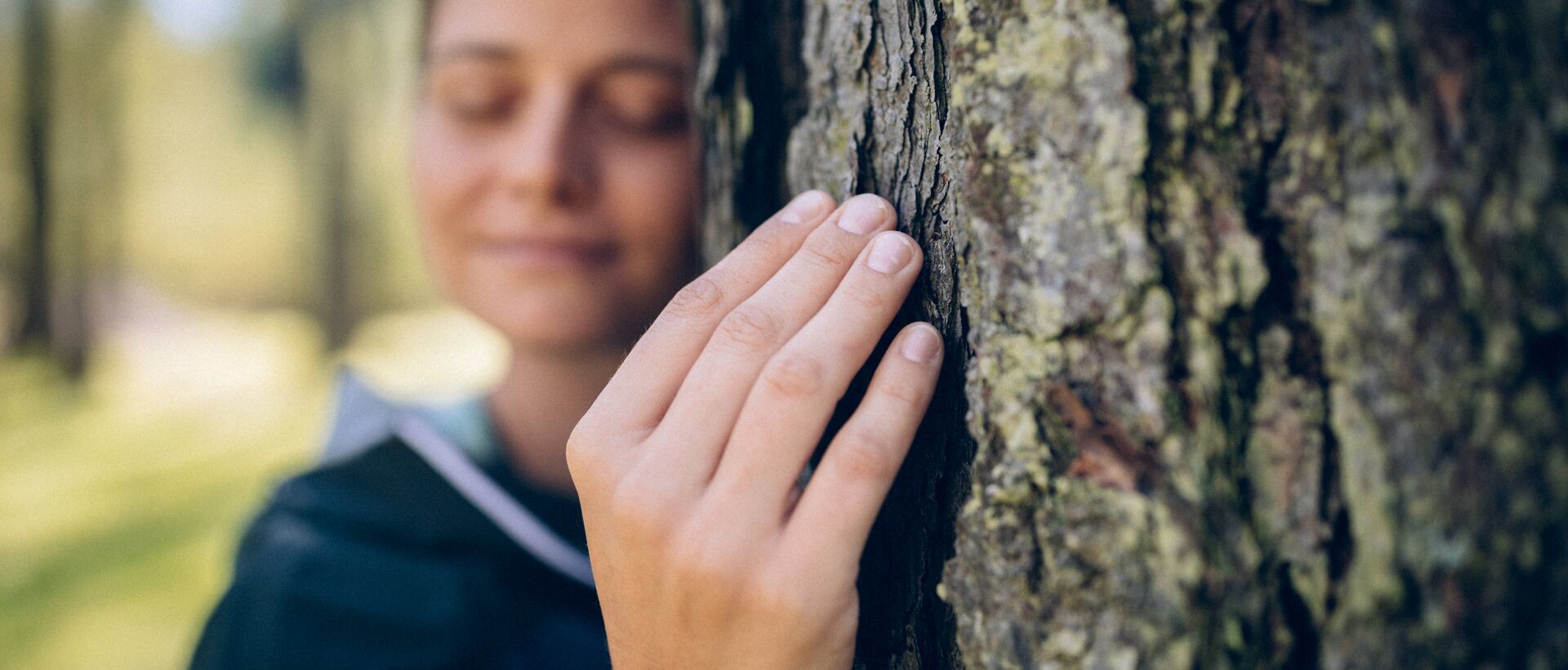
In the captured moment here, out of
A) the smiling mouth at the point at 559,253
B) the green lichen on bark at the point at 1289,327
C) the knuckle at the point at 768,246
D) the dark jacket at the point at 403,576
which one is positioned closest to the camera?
the green lichen on bark at the point at 1289,327

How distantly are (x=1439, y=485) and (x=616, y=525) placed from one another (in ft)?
2.85

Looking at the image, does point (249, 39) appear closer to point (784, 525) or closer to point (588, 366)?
point (588, 366)

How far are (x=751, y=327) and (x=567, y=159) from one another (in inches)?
39.5

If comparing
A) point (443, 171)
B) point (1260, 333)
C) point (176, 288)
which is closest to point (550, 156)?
point (443, 171)

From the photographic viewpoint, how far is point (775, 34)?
4.68 ft

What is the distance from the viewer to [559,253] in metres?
2.03

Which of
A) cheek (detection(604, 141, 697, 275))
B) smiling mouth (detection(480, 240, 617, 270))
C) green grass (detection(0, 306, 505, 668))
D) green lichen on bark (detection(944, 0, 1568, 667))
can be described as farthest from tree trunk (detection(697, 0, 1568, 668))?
green grass (detection(0, 306, 505, 668))

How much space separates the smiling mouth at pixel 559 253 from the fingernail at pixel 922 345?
44.0 inches

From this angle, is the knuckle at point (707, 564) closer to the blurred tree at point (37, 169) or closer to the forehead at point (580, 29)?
the forehead at point (580, 29)

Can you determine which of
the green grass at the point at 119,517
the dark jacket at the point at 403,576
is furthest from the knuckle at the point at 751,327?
the green grass at the point at 119,517

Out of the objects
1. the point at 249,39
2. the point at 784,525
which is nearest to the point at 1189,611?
the point at 784,525

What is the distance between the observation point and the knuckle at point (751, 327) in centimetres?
109

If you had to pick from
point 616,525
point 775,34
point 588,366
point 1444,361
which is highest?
point 775,34

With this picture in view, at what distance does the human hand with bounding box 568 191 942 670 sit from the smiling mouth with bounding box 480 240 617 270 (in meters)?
0.91
